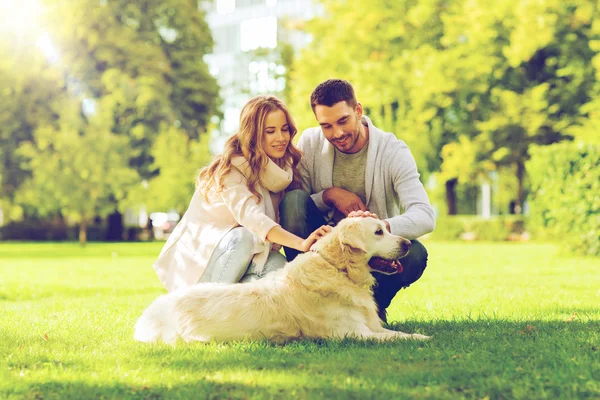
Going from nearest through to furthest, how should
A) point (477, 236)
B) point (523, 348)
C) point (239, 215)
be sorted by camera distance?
point (523, 348) → point (239, 215) → point (477, 236)

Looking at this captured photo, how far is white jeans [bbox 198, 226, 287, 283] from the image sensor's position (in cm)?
563

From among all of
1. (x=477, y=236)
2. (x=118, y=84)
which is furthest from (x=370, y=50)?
(x=118, y=84)

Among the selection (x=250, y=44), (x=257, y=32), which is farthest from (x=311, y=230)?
(x=250, y=44)

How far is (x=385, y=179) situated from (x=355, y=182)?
0.31 m

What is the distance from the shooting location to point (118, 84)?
105 feet

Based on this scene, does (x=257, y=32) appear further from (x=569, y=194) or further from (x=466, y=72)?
(x=569, y=194)

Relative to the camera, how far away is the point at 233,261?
5.62 meters

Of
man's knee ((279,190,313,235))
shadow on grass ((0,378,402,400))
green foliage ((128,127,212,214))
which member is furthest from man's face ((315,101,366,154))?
green foliage ((128,127,212,214))

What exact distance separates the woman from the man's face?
364 mm

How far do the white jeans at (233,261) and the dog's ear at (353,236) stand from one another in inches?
38.4

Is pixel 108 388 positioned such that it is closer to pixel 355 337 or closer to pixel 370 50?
pixel 355 337

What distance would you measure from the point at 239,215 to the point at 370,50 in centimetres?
2612

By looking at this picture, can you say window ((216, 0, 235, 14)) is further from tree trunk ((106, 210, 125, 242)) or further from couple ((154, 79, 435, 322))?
couple ((154, 79, 435, 322))

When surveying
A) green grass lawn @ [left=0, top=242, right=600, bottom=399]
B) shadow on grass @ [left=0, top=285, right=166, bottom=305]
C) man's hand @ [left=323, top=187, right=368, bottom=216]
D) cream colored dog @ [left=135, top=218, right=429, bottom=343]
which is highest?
man's hand @ [left=323, top=187, right=368, bottom=216]
